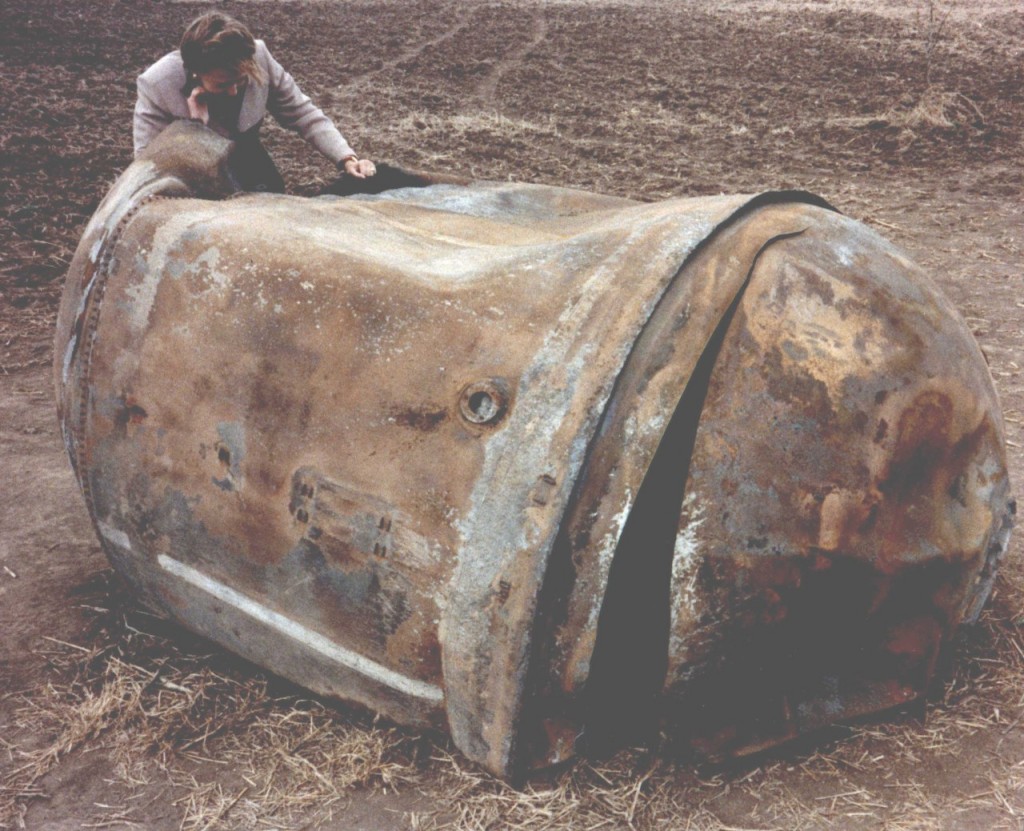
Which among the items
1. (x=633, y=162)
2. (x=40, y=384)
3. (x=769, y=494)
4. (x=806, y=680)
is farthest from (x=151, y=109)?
(x=633, y=162)

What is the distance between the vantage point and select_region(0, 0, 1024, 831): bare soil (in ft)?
7.89

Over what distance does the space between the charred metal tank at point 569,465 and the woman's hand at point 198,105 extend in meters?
1.08

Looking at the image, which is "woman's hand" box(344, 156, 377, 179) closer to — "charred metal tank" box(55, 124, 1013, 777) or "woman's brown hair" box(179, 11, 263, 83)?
"woman's brown hair" box(179, 11, 263, 83)

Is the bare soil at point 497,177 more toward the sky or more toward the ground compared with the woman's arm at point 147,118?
more toward the ground

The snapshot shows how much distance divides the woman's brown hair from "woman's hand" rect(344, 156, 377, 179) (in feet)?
1.72

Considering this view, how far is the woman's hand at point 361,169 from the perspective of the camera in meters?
3.71

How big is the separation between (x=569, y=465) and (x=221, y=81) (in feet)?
7.15

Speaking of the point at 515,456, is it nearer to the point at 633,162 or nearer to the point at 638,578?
the point at 638,578

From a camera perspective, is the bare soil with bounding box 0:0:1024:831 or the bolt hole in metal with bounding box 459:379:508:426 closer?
the bolt hole in metal with bounding box 459:379:508:426

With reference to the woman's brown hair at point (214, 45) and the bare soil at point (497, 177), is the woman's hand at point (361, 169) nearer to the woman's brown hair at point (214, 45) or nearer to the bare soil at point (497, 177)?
the woman's brown hair at point (214, 45)

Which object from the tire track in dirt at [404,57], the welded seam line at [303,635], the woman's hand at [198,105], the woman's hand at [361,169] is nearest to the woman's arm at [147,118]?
the woman's hand at [198,105]

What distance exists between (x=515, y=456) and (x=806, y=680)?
2.91 feet

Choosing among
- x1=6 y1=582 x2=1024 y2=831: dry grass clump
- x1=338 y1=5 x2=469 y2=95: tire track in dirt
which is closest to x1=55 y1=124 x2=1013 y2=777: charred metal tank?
x1=6 y1=582 x2=1024 y2=831: dry grass clump

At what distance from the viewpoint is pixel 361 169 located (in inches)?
148
